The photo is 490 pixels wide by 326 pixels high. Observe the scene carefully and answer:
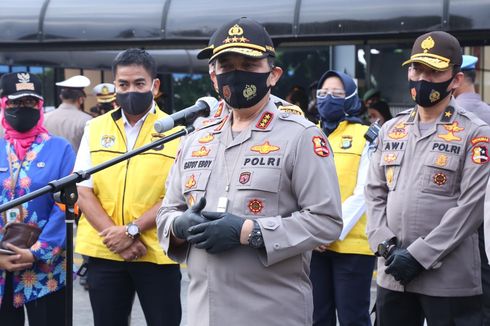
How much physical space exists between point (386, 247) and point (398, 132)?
0.66 m

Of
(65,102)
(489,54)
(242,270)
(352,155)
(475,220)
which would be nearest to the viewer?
(242,270)

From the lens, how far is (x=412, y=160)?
185 inches

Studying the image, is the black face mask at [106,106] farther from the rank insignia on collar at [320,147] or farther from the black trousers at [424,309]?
the rank insignia on collar at [320,147]

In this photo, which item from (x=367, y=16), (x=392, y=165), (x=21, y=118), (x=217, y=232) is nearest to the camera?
(x=217, y=232)

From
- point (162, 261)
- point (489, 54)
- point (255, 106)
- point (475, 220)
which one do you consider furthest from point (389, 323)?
point (489, 54)

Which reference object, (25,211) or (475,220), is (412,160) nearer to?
(475,220)

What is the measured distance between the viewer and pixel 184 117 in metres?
4.00

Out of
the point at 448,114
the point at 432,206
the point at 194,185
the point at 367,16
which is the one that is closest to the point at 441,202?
the point at 432,206

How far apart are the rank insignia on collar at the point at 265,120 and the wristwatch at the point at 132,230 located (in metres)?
1.56

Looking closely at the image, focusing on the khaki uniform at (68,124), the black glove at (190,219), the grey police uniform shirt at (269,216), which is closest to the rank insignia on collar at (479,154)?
the grey police uniform shirt at (269,216)

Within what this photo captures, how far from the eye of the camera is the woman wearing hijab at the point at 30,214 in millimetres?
5078

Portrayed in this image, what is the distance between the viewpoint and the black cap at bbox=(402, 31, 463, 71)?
4730 mm

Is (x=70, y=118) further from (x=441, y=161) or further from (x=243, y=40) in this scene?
(x=243, y=40)

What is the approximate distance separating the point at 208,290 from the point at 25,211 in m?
1.89
